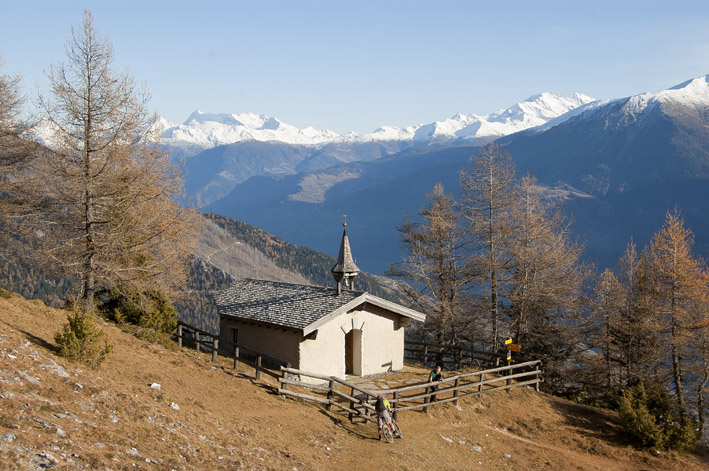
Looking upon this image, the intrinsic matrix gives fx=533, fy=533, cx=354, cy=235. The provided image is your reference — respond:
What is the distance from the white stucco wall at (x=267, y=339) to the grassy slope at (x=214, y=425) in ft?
8.01

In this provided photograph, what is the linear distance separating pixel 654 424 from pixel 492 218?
14294mm

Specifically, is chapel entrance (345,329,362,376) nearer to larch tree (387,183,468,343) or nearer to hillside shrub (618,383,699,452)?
larch tree (387,183,468,343)

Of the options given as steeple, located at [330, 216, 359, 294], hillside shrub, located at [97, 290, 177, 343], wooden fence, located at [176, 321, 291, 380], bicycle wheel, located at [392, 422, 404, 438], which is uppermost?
steeple, located at [330, 216, 359, 294]

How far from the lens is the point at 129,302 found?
24453 mm

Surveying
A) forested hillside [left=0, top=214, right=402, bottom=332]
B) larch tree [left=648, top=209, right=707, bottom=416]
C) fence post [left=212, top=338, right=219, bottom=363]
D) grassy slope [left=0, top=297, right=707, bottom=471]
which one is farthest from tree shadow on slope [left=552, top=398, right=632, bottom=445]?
forested hillside [left=0, top=214, right=402, bottom=332]

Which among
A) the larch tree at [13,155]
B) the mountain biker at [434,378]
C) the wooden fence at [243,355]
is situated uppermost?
the larch tree at [13,155]

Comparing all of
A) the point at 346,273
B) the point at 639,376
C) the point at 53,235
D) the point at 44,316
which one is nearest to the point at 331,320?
the point at 346,273

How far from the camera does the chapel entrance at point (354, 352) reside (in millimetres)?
24856

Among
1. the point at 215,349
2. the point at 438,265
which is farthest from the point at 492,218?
the point at 215,349

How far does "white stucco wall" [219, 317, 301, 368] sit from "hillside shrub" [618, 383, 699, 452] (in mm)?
14320

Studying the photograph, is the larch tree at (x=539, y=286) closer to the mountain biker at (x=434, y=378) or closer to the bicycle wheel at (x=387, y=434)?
the mountain biker at (x=434, y=378)

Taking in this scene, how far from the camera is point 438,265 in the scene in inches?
1347

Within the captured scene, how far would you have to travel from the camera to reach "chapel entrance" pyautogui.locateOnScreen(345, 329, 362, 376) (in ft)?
81.5

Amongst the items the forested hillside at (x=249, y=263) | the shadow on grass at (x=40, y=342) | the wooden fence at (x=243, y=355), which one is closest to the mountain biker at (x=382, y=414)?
the wooden fence at (x=243, y=355)
